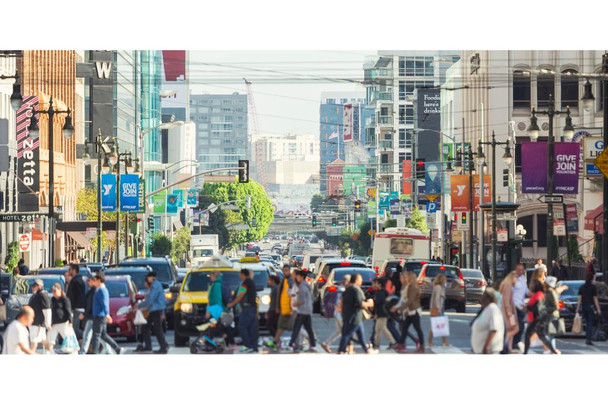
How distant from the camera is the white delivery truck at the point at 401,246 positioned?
2566 inches

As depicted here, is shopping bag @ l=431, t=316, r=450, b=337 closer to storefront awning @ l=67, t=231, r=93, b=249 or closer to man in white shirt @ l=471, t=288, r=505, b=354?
man in white shirt @ l=471, t=288, r=505, b=354

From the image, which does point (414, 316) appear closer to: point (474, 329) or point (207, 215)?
point (474, 329)

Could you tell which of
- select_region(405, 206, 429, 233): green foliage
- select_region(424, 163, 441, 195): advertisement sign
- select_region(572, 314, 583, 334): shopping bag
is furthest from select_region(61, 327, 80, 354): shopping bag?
select_region(405, 206, 429, 233): green foliage

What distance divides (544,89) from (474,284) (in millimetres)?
29910

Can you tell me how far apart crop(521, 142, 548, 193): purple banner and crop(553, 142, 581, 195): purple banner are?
537 mm

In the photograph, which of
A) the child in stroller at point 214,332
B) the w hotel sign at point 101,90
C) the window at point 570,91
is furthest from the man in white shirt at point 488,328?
the w hotel sign at point 101,90

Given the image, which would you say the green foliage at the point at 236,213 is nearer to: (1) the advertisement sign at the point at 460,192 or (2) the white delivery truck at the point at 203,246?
(2) the white delivery truck at the point at 203,246

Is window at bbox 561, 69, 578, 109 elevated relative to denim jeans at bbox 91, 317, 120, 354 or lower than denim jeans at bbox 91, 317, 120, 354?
elevated

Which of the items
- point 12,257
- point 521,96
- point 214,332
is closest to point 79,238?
point 12,257

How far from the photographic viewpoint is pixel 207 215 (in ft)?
491

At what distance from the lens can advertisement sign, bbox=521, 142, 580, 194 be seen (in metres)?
48.3

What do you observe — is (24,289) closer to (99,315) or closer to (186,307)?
(186,307)

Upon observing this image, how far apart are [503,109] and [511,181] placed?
10862mm
